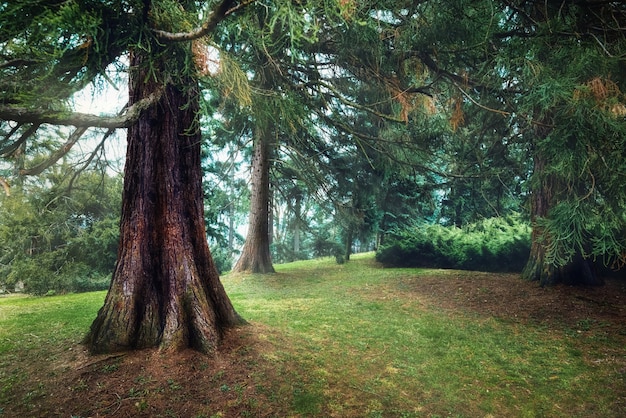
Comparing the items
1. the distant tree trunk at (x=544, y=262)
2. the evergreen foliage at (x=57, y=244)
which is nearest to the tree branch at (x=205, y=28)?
the distant tree trunk at (x=544, y=262)

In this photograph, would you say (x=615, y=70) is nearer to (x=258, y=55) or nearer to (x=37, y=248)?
(x=258, y=55)

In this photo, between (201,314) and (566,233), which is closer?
(201,314)

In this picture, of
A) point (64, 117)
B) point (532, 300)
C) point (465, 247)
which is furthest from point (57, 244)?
point (465, 247)

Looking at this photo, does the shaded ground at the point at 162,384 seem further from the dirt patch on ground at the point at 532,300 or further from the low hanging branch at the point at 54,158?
the dirt patch on ground at the point at 532,300

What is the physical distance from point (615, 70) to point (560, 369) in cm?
420

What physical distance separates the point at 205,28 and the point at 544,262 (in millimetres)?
7230

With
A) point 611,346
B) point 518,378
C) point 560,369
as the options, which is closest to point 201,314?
point 518,378

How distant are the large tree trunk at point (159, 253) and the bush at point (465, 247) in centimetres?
896

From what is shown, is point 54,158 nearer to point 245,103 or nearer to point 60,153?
point 60,153

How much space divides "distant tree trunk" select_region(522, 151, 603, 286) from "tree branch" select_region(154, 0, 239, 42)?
6.68 m

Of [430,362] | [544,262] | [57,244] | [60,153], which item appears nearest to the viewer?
[60,153]

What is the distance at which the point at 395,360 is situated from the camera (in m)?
4.43

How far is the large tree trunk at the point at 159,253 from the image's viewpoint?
3.92m

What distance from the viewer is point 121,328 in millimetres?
3881
